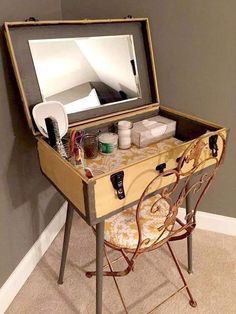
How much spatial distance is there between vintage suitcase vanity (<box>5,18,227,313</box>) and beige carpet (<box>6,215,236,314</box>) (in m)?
0.63

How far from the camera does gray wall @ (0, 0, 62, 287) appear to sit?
1158 millimetres

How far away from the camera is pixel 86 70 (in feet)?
4.30

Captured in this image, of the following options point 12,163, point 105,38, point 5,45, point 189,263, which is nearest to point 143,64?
point 105,38

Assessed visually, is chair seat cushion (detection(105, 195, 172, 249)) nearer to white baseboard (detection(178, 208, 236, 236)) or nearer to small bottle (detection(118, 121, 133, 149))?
small bottle (detection(118, 121, 133, 149))

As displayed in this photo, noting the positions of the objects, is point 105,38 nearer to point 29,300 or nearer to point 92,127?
point 92,127

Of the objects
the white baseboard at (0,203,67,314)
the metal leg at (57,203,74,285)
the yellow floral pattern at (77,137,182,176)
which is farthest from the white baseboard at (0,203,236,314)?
the yellow floral pattern at (77,137,182,176)

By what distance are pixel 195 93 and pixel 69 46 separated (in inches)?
25.6

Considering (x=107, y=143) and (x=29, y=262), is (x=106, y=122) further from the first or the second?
(x=29, y=262)

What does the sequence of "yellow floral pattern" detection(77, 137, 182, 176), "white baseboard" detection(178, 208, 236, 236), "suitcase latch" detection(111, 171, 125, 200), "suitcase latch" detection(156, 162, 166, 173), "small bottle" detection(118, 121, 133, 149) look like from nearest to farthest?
1. "suitcase latch" detection(111, 171, 125, 200)
2. "suitcase latch" detection(156, 162, 166, 173)
3. "yellow floral pattern" detection(77, 137, 182, 176)
4. "small bottle" detection(118, 121, 133, 149)
5. "white baseboard" detection(178, 208, 236, 236)

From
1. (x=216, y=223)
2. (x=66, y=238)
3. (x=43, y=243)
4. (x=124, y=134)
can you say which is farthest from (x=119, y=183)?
(x=216, y=223)

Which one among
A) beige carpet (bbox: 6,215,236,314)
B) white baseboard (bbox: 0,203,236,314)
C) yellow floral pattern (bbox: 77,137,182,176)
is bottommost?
beige carpet (bbox: 6,215,236,314)

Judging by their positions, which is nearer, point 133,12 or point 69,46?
point 69,46

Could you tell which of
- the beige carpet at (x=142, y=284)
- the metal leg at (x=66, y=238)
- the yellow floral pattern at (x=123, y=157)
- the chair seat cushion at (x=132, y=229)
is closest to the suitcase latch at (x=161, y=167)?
the yellow floral pattern at (x=123, y=157)

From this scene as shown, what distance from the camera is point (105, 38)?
4.31ft
